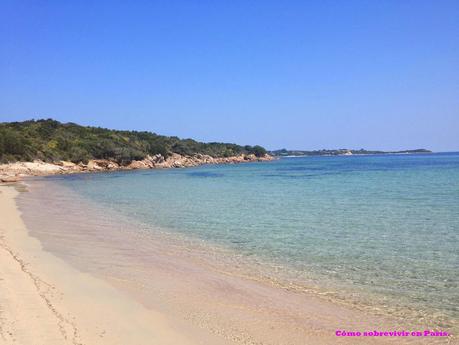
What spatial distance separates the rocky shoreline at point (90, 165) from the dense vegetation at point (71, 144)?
4.80 feet

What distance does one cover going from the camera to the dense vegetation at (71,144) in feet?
226

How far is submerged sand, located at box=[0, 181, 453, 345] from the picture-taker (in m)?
6.09

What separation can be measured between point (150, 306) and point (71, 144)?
8594 centimetres

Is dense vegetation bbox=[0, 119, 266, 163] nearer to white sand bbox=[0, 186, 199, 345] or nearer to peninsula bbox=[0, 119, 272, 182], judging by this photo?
peninsula bbox=[0, 119, 272, 182]

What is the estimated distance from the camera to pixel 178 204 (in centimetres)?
2486

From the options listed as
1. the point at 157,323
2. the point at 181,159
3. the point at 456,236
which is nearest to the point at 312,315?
Result: the point at 157,323

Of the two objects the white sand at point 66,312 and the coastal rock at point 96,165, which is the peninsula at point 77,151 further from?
the white sand at point 66,312

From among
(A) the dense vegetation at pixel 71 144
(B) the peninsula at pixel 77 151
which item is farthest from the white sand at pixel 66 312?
(A) the dense vegetation at pixel 71 144

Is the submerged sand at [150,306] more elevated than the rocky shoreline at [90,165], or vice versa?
the rocky shoreline at [90,165]

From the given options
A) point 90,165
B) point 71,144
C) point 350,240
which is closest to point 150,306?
point 350,240

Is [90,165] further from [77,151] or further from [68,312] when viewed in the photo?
[68,312]

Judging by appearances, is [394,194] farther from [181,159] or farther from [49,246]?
[181,159]

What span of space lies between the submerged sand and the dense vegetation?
61.1 metres

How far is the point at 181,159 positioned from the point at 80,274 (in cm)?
11125
